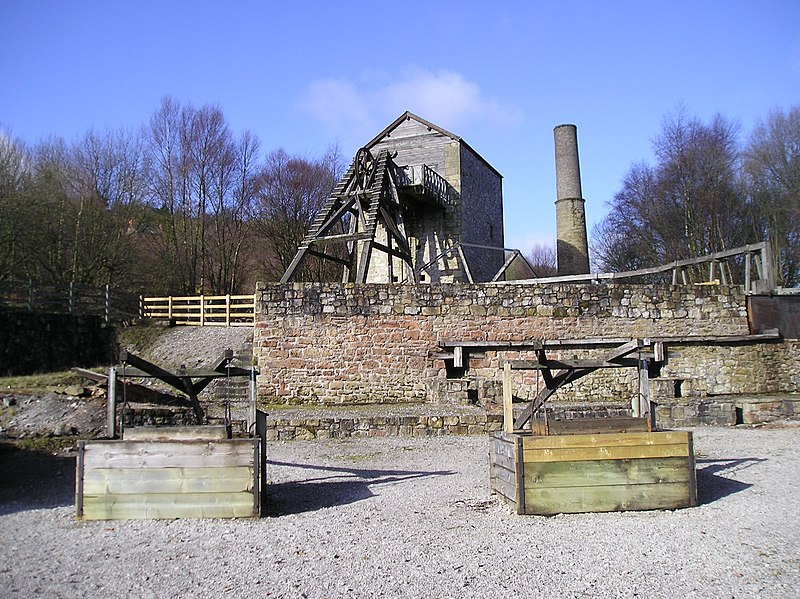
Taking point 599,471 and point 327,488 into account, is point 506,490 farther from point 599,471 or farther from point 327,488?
point 327,488

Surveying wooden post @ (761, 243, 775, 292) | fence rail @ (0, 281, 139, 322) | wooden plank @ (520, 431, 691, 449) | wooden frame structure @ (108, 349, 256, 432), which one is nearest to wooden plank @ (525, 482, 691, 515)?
wooden plank @ (520, 431, 691, 449)

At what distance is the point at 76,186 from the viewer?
25.5 metres

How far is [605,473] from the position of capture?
5.67 meters

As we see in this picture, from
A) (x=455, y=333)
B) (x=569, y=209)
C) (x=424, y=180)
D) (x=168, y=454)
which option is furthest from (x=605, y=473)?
(x=569, y=209)

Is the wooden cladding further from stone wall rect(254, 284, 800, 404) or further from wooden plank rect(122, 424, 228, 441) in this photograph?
stone wall rect(254, 284, 800, 404)

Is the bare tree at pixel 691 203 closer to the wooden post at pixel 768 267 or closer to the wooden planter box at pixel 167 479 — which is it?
the wooden post at pixel 768 267

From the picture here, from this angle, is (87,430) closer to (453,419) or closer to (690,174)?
(453,419)

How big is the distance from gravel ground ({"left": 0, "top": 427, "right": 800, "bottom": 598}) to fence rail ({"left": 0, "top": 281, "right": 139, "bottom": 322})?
14.0 meters

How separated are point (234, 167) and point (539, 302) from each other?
2203cm

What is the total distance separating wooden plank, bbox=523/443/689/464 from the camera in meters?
5.60

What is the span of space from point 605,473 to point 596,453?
0.21 m

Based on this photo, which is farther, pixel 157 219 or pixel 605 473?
pixel 157 219

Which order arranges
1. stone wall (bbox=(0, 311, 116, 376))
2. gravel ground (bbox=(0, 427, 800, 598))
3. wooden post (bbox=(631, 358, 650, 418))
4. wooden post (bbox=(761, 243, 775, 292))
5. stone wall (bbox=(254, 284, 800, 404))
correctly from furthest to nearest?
1. stone wall (bbox=(0, 311, 116, 376))
2. wooden post (bbox=(761, 243, 775, 292))
3. stone wall (bbox=(254, 284, 800, 404))
4. wooden post (bbox=(631, 358, 650, 418))
5. gravel ground (bbox=(0, 427, 800, 598))

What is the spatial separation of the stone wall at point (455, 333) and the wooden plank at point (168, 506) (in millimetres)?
8712
